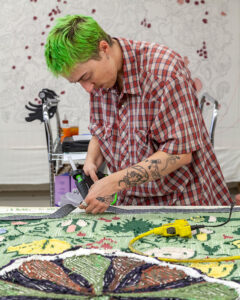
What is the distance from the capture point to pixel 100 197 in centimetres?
129

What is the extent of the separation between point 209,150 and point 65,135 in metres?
1.36

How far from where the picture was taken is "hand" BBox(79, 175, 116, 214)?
4.20ft

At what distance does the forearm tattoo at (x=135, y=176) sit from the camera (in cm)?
131

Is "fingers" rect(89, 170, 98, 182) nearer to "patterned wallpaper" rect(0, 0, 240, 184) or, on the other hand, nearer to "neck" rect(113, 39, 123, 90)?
"neck" rect(113, 39, 123, 90)

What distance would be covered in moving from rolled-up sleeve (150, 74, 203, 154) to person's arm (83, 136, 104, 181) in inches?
13.1

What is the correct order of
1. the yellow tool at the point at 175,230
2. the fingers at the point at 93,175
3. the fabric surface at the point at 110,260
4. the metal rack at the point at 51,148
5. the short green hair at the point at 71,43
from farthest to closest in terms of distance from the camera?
the metal rack at the point at 51,148
the fingers at the point at 93,175
the short green hair at the point at 71,43
the yellow tool at the point at 175,230
the fabric surface at the point at 110,260

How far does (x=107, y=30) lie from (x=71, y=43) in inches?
95.0

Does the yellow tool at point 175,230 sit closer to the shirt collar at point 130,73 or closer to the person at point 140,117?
A: the person at point 140,117

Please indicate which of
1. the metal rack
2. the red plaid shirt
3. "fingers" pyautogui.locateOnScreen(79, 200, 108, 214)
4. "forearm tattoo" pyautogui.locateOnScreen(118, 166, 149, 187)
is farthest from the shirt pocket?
the metal rack

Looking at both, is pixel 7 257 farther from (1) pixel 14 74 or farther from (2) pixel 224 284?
(1) pixel 14 74

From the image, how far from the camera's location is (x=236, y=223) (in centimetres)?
120

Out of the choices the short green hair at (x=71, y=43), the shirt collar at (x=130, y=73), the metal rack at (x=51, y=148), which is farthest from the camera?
the metal rack at (x=51, y=148)

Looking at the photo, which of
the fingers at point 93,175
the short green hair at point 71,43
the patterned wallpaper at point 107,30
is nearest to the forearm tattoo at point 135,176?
the fingers at point 93,175

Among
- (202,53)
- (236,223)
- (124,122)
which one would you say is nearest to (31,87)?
(202,53)
